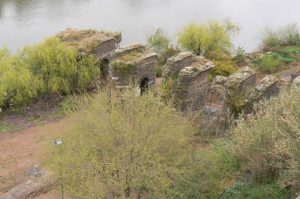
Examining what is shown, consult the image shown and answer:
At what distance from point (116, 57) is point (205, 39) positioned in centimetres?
847

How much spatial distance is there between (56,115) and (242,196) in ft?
34.2

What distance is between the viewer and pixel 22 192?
14.0 metres

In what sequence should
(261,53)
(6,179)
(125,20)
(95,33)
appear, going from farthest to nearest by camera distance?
(125,20) < (261,53) < (95,33) < (6,179)

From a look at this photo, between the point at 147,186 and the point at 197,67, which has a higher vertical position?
the point at 197,67

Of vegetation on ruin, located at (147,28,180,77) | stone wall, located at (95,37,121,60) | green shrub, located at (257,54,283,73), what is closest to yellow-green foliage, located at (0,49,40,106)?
stone wall, located at (95,37,121,60)

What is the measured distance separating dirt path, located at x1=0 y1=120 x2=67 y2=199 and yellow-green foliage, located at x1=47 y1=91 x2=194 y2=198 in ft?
9.00

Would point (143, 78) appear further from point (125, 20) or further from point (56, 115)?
point (125, 20)

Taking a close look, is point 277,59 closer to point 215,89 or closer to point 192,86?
point 215,89

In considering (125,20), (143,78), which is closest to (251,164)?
(143,78)

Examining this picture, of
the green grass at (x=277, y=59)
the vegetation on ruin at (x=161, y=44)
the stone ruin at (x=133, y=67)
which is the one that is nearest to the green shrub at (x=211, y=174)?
the stone ruin at (x=133, y=67)

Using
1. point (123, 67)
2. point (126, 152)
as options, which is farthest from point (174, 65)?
point (126, 152)

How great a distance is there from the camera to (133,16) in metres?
35.1

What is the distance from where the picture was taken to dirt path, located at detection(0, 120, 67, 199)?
15094mm

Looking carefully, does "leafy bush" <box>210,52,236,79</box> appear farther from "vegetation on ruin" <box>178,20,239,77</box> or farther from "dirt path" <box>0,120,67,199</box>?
"dirt path" <box>0,120,67,199</box>
